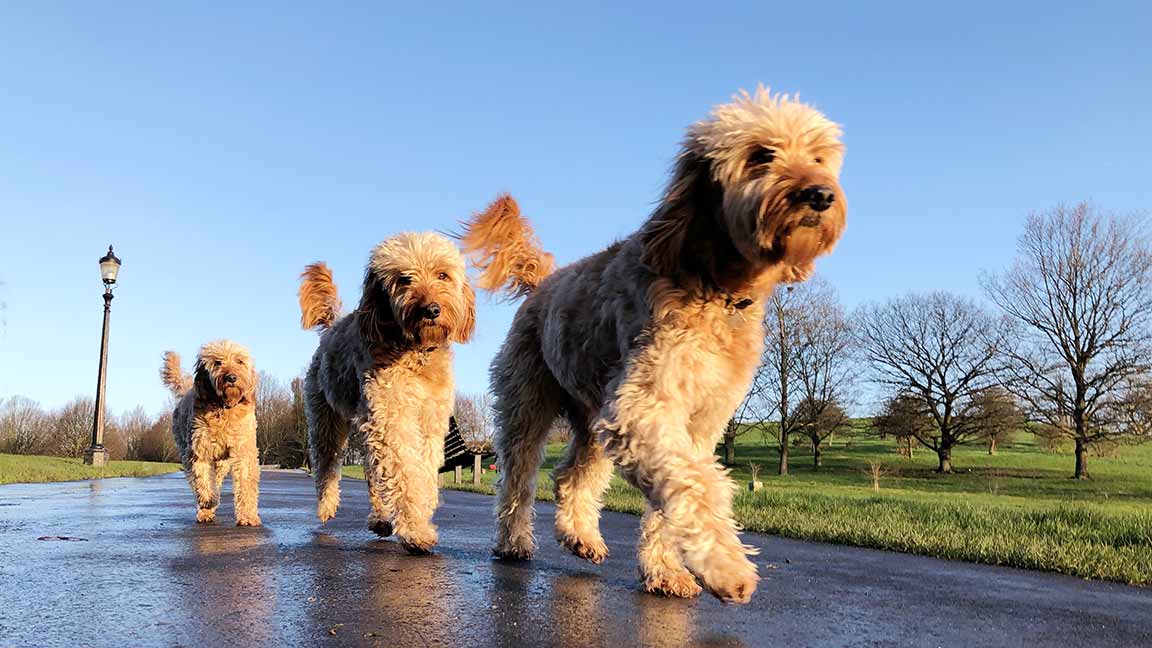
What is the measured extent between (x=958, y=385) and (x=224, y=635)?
51.4 meters

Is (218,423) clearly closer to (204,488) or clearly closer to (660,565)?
(204,488)

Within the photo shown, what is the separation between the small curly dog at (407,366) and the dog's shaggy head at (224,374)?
2.54 meters

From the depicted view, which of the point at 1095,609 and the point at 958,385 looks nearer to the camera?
the point at 1095,609

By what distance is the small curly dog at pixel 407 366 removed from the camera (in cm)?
637

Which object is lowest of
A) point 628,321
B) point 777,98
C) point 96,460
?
point 96,460

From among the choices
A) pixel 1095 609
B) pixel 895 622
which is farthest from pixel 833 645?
pixel 1095 609

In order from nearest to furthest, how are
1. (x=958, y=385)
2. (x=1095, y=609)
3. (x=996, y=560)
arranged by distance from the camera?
(x=1095, y=609) < (x=996, y=560) < (x=958, y=385)

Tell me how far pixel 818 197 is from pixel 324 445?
231 inches

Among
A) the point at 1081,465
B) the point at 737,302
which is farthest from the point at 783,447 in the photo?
the point at 737,302

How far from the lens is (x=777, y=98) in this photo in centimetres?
440

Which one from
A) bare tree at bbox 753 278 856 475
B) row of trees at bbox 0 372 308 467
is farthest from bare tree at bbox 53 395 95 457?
bare tree at bbox 753 278 856 475

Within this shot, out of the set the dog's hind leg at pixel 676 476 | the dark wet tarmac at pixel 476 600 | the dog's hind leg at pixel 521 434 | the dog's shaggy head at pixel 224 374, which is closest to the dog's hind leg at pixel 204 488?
the dog's shaggy head at pixel 224 374

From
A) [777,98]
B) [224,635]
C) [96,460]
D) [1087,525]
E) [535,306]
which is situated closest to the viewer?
[224,635]

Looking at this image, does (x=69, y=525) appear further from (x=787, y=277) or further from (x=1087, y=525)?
(x=1087, y=525)
